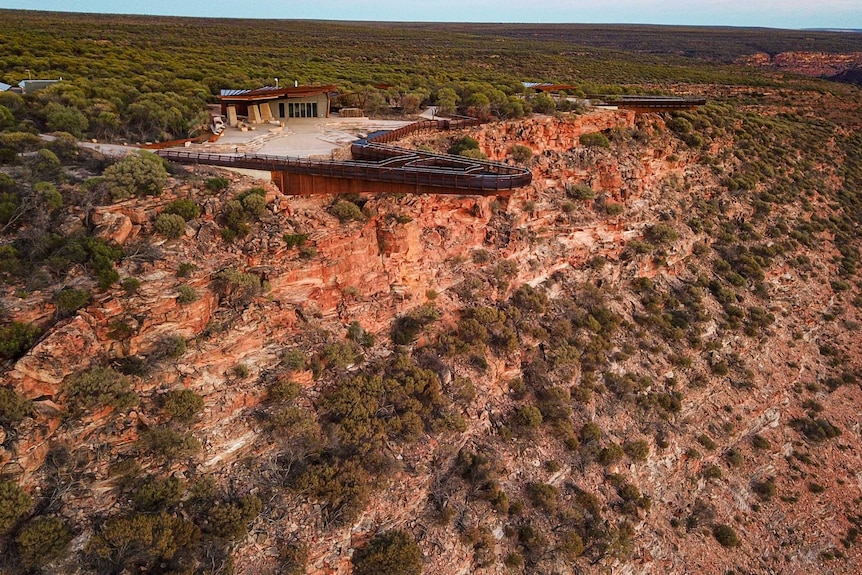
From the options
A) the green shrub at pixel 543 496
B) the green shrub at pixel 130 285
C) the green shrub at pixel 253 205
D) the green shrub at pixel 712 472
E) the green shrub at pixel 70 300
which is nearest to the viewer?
the green shrub at pixel 70 300

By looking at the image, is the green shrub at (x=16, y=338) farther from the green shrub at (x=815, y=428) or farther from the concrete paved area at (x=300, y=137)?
the green shrub at (x=815, y=428)

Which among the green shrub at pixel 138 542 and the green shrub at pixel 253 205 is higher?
the green shrub at pixel 253 205

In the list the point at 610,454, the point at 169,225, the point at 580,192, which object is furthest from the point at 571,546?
the point at 169,225

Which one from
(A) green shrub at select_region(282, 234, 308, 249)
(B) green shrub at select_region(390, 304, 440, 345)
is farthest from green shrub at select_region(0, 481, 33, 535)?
(B) green shrub at select_region(390, 304, 440, 345)

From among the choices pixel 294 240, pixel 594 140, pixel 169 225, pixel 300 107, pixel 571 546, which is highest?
pixel 300 107

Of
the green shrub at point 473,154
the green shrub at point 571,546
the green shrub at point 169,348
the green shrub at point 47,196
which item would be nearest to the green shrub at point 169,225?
the green shrub at point 47,196

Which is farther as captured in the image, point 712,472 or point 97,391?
point 712,472

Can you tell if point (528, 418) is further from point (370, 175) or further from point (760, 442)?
point (760, 442)
